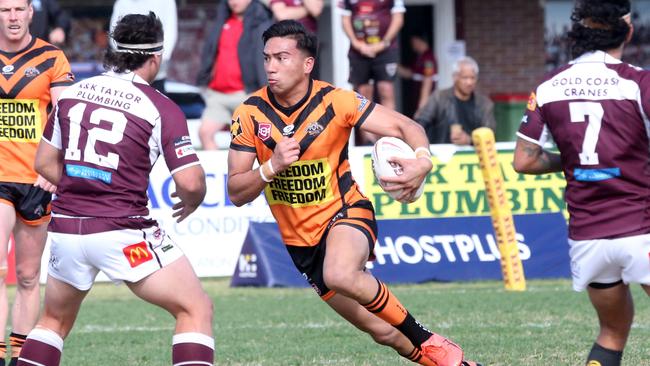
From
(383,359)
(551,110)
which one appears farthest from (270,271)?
(551,110)

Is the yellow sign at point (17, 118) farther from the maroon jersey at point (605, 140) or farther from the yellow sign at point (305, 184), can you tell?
the maroon jersey at point (605, 140)

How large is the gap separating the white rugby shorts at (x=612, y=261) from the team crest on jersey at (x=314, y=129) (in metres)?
1.54

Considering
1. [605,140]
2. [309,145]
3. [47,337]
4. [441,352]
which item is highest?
[605,140]

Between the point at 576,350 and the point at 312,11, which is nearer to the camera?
the point at 576,350

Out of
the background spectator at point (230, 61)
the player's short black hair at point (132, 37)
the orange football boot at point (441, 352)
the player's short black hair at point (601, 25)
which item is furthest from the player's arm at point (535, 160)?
the background spectator at point (230, 61)

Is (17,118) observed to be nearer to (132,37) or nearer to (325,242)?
(132,37)

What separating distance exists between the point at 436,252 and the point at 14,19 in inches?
223

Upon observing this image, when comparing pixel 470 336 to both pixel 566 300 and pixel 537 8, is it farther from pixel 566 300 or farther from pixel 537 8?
pixel 537 8

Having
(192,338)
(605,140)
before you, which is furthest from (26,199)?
(605,140)

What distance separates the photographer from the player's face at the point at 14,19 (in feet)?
26.2

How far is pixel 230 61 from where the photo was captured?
46.8ft

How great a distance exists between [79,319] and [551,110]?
18.3 ft

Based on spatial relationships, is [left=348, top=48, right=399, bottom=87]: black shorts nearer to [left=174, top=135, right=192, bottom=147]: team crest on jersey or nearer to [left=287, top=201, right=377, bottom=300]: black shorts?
[left=287, top=201, right=377, bottom=300]: black shorts

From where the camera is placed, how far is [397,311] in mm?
6855
